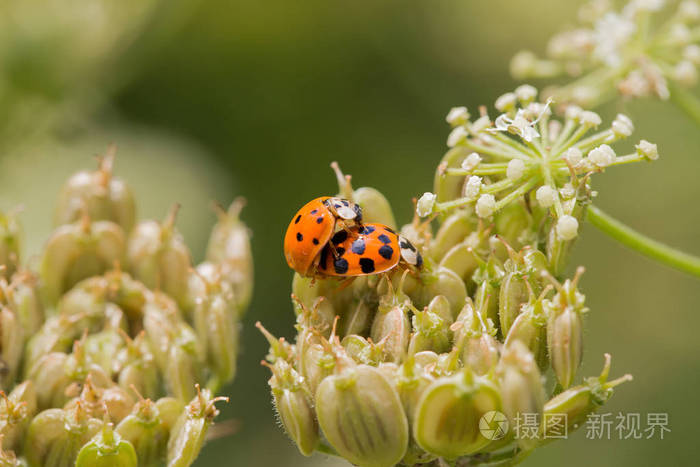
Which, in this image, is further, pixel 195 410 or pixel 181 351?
pixel 181 351

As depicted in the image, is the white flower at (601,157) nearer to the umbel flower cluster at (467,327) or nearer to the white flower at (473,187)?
the umbel flower cluster at (467,327)

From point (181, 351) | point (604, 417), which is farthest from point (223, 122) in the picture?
point (604, 417)

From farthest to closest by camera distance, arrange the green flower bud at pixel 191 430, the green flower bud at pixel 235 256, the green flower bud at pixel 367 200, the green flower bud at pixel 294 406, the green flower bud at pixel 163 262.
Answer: the green flower bud at pixel 235 256 → the green flower bud at pixel 163 262 → the green flower bud at pixel 367 200 → the green flower bud at pixel 191 430 → the green flower bud at pixel 294 406

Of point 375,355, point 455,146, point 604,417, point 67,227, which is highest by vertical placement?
point 67,227

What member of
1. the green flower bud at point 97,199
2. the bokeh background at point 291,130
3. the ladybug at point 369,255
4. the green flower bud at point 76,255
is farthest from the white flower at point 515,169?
the bokeh background at point 291,130

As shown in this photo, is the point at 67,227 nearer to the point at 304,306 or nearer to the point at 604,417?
the point at 304,306

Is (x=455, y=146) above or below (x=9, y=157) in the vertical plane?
below
